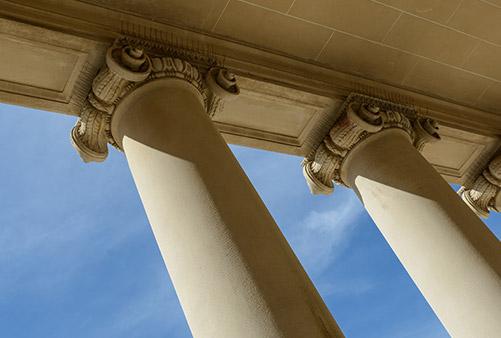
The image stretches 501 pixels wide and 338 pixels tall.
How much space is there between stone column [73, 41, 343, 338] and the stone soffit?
2.28 m

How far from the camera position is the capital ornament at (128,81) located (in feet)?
116

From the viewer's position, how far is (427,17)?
4484 cm

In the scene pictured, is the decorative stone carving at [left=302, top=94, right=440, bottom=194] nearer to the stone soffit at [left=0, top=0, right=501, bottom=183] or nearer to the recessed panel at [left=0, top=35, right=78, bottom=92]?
the stone soffit at [left=0, top=0, right=501, bottom=183]

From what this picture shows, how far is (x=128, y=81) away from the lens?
116ft

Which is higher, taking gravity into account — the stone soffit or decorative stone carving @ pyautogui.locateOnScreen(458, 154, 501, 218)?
the stone soffit

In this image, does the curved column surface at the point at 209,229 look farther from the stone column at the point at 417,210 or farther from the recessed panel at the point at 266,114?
the stone column at the point at 417,210

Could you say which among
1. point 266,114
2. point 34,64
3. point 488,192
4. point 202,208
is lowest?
point 202,208

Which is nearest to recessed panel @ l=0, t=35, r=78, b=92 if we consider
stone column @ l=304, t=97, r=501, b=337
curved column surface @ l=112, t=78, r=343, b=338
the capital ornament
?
the capital ornament

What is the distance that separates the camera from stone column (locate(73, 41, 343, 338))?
76.7 ft

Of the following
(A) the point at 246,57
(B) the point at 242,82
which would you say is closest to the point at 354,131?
(B) the point at 242,82

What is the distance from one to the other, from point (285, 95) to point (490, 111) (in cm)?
2112

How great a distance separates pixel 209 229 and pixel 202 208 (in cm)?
139

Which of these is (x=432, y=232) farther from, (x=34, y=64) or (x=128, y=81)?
(x=34, y=64)

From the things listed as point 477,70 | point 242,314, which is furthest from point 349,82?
point 242,314
